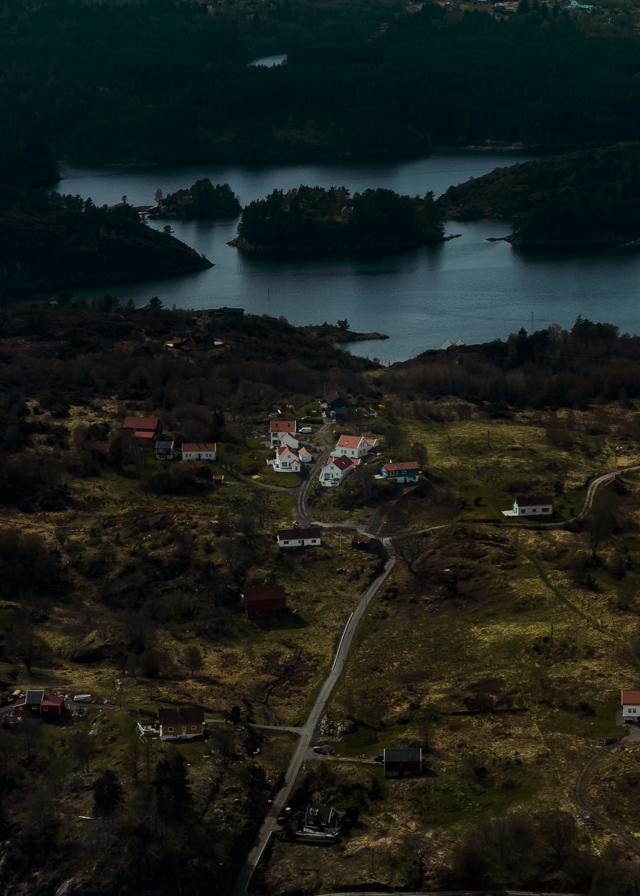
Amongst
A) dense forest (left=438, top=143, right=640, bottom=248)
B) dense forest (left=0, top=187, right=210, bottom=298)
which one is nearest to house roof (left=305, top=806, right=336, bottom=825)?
dense forest (left=0, top=187, right=210, bottom=298)

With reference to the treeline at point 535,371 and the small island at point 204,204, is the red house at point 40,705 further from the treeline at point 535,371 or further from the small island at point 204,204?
the small island at point 204,204

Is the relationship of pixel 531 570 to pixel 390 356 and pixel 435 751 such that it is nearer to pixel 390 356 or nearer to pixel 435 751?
pixel 435 751

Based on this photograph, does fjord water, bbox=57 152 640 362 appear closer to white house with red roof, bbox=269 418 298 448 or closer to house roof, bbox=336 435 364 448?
white house with red roof, bbox=269 418 298 448

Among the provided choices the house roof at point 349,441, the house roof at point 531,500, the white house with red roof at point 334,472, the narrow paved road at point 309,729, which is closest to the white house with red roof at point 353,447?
the house roof at point 349,441

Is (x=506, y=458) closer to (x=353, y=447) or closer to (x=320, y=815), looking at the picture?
(x=353, y=447)

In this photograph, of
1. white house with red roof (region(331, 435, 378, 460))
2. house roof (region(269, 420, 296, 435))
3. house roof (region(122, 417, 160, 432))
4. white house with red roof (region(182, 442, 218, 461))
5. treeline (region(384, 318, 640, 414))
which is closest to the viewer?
white house with red roof (region(331, 435, 378, 460))

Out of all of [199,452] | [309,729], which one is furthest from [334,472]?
[309,729]
